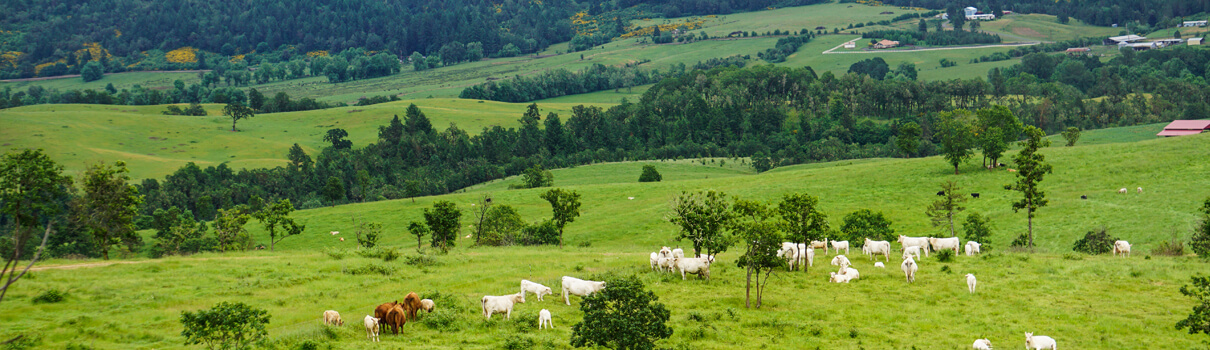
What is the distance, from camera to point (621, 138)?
17825 centimetres

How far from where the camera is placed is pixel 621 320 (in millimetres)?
22484

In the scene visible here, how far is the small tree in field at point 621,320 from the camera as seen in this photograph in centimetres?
2261

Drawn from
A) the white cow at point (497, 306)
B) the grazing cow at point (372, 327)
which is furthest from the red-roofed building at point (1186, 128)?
the grazing cow at point (372, 327)

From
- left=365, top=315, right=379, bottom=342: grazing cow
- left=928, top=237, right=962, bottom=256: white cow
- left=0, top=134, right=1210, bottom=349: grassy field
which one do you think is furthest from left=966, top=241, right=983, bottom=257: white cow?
left=365, top=315, right=379, bottom=342: grazing cow

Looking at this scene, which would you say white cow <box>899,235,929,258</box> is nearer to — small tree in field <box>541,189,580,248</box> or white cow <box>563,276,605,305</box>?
white cow <box>563,276,605,305</box>

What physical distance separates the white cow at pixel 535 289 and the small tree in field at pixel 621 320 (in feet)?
37.0

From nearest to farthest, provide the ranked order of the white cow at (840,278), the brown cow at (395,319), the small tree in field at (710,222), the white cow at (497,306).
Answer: the brown cow at (395,319)
the white cow at (497,306)
the small tree in field at (710,222)
the white cow at (840,278)

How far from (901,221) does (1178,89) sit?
164m

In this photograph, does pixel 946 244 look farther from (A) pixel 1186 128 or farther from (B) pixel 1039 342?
(A) pixel 1186 128

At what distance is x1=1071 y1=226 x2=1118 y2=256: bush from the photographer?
50719 millimetres

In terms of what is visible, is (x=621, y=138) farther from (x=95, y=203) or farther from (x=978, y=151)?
(x=95, y=203)

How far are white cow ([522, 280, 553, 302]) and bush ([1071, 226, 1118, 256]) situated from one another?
124 ft

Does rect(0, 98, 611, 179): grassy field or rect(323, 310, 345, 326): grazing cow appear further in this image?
rect(0, 98, 611, 179): grassy field

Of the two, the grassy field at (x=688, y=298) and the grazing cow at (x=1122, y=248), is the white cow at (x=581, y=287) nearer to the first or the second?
the grassy field at (x=688, y=298)
